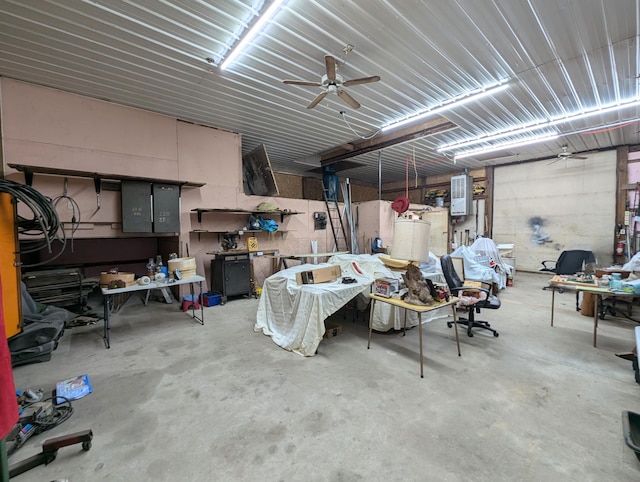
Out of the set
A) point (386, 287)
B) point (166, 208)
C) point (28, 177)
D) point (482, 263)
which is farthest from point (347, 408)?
point (28, 177)

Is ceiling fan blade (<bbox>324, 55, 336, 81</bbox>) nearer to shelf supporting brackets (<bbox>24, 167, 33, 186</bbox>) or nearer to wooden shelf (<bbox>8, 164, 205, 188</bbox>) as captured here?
wooden shelf (<bbox>8, 164, 205, 188</bbox>)

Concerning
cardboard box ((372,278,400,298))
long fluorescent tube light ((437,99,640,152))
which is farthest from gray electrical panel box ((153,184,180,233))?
long fluorescent tube light ((437,99,640,152))

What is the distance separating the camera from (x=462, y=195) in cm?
870

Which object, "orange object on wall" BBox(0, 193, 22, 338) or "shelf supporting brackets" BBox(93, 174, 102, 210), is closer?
"orange object on wall" BBox(0, 193, 22, 338)

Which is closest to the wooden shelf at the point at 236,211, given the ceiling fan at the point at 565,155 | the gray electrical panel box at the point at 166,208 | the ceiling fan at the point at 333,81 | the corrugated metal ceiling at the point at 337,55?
the gray electrical panel box at the point at 166,208

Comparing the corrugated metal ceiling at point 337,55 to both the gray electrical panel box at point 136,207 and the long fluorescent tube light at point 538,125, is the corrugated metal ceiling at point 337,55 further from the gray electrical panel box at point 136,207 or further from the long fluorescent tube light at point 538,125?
the gray electrical panel box at point 136,207

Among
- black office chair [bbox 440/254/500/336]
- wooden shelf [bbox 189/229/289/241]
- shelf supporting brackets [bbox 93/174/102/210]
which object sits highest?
shelf supporting brackets [bbox 93/174/102/210]

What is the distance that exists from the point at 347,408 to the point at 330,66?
136 inches

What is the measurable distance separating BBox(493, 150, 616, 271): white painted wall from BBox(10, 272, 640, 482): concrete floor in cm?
474

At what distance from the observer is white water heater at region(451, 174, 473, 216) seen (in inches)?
340

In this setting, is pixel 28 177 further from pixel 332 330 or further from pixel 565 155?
pixel 565 155

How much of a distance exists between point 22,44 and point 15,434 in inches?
154

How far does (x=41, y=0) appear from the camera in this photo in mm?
2406

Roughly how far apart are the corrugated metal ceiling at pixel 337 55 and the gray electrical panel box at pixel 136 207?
138 cm
